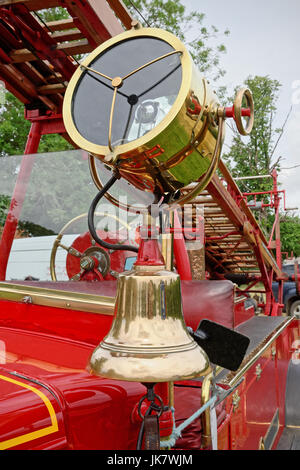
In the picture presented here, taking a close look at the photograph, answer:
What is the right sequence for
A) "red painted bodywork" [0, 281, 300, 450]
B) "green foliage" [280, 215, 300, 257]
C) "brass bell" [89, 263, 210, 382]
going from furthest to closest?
"green foliage" [280, 215, 300, 257] → "red painted bodywork" [0, 281, 300, 450] → "brass bell" [89, 263, 210, 382]

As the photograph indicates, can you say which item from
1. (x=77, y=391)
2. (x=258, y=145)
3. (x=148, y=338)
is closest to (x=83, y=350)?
(x=77, y=391)

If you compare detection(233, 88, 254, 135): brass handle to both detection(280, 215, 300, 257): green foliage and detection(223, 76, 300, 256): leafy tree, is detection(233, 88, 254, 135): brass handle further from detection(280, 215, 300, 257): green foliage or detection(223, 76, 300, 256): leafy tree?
detection(280, 215, 300, 257): green foliage

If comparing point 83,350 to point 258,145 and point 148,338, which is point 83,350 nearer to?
point 148,338

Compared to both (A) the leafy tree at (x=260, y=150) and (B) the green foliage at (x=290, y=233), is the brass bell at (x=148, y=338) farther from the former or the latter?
(B) the green foliage at (x=290, y=233)

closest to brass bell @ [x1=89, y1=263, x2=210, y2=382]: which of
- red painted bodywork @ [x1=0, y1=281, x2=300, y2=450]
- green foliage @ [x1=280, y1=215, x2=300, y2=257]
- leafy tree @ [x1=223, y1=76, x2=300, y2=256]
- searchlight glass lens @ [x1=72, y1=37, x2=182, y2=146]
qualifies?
red painted bodywork @ [x1=0, y1=281, x2=300, y2=450]

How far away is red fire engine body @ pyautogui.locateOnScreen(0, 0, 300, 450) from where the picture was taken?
91cm

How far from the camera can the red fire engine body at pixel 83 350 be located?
0.91 m

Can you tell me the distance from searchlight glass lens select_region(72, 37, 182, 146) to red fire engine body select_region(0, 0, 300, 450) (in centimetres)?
59

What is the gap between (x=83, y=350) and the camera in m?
1.29

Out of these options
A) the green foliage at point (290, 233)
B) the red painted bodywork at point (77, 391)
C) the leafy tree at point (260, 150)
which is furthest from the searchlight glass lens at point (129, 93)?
the green foliage at point (290, 233)

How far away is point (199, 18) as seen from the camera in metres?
11.6

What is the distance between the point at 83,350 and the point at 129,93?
0.79 meters

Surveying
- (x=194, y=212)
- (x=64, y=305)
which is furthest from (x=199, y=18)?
(x=64, y=305)

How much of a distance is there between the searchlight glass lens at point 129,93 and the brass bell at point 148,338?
0.30 metres
